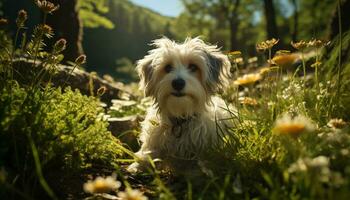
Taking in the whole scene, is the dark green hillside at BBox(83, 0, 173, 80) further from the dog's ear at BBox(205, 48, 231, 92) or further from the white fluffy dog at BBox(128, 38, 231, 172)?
the white fluffy dog at BBox(128, 38, 231, 172)

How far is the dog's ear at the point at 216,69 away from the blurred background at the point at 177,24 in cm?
25

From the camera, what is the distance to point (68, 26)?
362 inches

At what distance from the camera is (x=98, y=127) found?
134 inches

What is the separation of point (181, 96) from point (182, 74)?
223 mm

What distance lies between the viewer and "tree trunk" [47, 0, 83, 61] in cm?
888

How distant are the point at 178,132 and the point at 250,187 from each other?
1.79 m

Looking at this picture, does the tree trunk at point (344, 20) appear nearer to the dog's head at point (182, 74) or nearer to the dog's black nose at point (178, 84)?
the dog's head at point (182, 74)

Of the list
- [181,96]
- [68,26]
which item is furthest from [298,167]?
[68,26]

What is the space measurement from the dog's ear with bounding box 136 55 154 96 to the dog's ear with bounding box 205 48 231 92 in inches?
24.3

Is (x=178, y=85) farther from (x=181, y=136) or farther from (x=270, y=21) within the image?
(x=270, y=21)

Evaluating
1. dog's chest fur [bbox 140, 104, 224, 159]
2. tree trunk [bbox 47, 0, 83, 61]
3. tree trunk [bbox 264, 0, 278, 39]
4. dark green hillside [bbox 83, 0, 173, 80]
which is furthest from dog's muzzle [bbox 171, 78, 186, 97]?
dark green hillside [bbox 83, 0, 173, 80]

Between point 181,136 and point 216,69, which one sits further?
point 216,69

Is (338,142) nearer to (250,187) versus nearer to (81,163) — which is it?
(250,187)

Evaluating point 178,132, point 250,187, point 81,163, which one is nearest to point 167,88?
point 178,132
